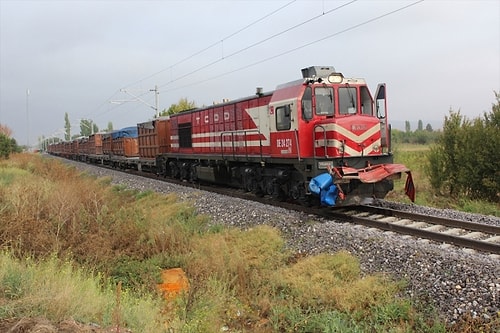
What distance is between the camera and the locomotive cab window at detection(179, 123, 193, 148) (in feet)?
66.4

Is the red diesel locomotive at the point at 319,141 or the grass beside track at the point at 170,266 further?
the red diesel locomotive at the point at 319,141

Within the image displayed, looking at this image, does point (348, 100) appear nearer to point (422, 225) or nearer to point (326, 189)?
point (326, 189)

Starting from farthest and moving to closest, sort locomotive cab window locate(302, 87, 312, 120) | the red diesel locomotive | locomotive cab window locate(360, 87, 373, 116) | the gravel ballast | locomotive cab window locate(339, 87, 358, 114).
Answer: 1. locomotive cab window locate(360, 87, 373, 116)
2. locomotive cab window locate(339, 87, 358, 114)
3. locomotive cab window locate(302, 87, 312, 120)
4. the red diesel locomotive
5. the gravel ballast

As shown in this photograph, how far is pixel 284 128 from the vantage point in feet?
38.8

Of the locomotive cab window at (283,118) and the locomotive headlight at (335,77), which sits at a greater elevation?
the locomotive headlight at (335,77)

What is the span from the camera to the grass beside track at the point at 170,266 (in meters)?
4.53

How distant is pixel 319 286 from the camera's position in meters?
6.28

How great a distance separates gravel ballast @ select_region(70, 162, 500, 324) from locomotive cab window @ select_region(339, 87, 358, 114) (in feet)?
9.83

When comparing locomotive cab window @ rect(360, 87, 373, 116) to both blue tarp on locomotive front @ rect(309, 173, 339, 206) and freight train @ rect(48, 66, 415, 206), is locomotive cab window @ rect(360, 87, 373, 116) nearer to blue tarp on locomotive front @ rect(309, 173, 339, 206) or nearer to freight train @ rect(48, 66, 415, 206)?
freight train @ rect(48, 66, 415, 206)

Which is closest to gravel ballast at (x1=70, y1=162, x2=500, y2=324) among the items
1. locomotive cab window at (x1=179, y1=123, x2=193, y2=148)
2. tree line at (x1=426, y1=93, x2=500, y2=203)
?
tree line at (x1=426, y1=93, x2=500, y2=203)

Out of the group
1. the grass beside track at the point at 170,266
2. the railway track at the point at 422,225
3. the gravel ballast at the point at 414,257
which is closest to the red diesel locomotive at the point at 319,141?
the railway track at the point at 422,225

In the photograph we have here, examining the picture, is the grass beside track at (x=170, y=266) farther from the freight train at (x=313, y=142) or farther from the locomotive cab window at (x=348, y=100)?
the locomotive cab window at (x=348, y=100)

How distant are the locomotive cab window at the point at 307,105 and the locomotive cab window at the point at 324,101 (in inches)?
7.5

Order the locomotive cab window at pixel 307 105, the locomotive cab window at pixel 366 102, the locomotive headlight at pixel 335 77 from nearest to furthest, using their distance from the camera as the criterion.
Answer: the locomotive cab window at pixel 307 105
the locomotive headlight at pixel 335 77
the locomotive cab window at pixel 366 102
